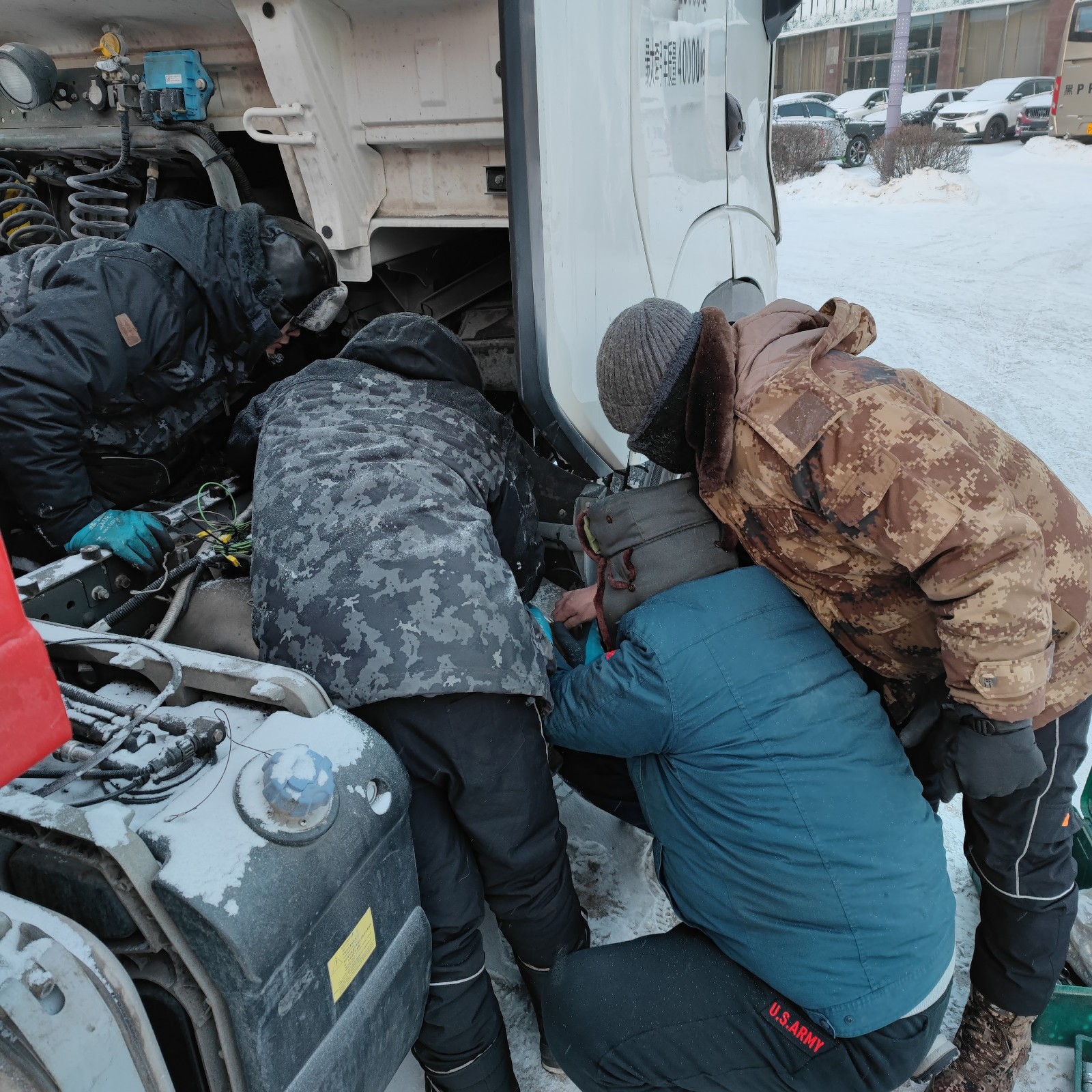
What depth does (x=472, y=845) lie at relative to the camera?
1.74m

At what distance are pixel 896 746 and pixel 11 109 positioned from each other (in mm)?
3431

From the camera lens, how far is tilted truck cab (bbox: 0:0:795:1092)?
112 centimetres

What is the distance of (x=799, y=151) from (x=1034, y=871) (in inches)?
632

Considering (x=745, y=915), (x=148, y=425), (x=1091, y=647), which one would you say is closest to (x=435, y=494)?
(x=745, y=915)

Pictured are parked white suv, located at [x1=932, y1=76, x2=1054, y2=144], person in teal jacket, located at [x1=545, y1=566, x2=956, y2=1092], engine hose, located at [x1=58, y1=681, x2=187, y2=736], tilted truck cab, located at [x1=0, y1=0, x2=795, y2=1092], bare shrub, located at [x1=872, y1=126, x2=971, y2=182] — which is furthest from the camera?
parked white suv, located at [x1=932, y1=76, x2=1054, y2=144]

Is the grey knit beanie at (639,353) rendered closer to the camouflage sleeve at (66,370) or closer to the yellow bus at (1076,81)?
the camouflage sleeve at (66,370)

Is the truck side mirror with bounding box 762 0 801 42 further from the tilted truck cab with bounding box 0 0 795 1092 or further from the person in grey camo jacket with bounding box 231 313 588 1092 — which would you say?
the person in grey camo jacket with bounding box 231 313 588 1092

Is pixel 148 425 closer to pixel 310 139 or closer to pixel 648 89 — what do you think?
pixel 310 139

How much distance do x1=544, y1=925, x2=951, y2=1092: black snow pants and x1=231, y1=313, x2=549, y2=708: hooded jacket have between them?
Answer: 575 mm

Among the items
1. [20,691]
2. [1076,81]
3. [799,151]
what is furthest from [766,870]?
[1076,81]

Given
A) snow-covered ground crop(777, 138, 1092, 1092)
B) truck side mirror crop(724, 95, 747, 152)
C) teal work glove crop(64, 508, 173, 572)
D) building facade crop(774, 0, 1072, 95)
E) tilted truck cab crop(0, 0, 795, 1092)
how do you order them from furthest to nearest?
building facade crop(774, 0, 1072, 95) < snow-covered ground crop(777, 138, 1092, 1092) < truck side mirror crop(724, 95, 747, 152) < teal work glove crop(64, 508, 173, 572) < tilted truck cab crop(0, 0, 795, 1092)

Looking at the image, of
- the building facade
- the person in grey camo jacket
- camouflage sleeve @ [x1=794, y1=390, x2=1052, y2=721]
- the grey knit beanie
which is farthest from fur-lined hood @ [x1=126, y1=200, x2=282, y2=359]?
the building facade

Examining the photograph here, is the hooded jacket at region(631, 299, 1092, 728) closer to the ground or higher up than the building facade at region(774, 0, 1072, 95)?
closer to the ground

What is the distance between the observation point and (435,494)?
1764 mm
